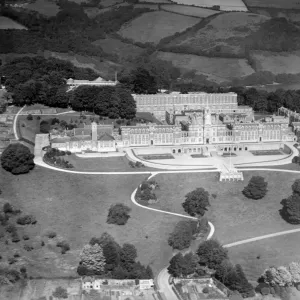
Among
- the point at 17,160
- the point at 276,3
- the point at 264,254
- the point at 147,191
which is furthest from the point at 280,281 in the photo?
the point at 276,3

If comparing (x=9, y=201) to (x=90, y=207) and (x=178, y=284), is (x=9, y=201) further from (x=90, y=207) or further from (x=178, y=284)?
(x=178, y=284)

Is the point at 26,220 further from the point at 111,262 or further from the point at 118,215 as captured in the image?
the point at 111,262

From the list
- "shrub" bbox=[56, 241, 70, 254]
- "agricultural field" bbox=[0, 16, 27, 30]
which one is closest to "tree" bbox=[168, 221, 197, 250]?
"shrub" bbox=[56, 241, 70, 254]

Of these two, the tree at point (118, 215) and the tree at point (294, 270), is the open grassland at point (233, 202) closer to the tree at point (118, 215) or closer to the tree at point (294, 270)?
the tree at point (118, 215)

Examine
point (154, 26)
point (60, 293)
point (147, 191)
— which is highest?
point (60, 293)

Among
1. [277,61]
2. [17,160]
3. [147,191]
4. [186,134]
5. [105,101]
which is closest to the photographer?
[147,191]

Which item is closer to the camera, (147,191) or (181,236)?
(181,236)

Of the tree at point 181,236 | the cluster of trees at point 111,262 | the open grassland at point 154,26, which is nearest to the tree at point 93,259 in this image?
the cluster of trees at point 111,262
